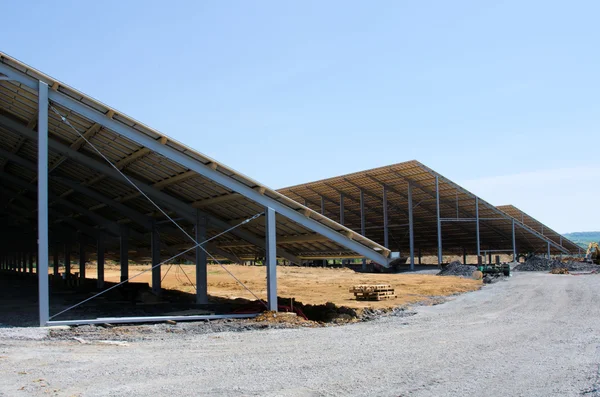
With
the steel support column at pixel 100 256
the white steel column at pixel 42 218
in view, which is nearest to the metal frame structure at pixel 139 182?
the white steel column at pixel 42 218

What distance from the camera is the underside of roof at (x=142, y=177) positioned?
14.3 m

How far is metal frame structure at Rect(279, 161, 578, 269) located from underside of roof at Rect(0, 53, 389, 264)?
21.2m

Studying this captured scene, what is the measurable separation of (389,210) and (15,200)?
31.2 m

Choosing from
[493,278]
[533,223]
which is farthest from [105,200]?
[533,223]

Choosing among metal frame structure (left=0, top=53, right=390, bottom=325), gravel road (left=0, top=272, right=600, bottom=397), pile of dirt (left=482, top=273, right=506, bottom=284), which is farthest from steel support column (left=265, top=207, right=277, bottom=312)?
pile of dirt (left=482, top=273, right=506, bottom=284)

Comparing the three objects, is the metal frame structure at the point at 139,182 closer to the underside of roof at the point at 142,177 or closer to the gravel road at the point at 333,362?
the underside of roof at the point at 142,177

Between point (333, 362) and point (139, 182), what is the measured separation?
1195 centimetres

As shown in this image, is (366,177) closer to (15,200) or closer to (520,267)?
(520,267)

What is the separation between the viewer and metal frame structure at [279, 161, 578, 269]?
43594 millimetres

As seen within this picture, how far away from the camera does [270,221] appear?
16344mm

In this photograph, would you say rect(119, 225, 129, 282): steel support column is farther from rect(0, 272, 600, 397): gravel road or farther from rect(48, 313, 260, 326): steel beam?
rect(0, 272, 600, 397): gravel road

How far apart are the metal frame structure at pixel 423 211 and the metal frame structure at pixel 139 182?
69.6 feet

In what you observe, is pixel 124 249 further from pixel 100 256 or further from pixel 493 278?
pixel 493 278

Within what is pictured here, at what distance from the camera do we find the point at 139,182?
19.5m
